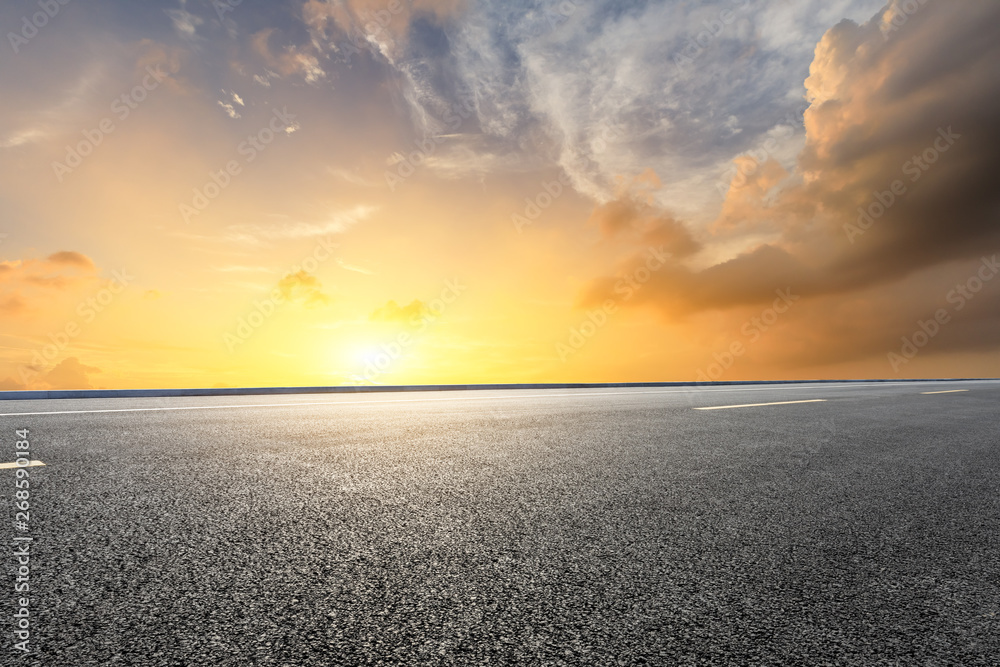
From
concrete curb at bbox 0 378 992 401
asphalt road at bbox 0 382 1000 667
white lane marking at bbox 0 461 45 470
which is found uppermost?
concrete curb at bbox 0 378 992 401

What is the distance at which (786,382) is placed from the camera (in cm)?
2528

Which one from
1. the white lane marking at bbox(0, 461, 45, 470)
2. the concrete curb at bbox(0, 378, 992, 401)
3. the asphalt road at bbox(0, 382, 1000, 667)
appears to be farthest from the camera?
the concrete curb at bbox(0, 378, 992, 401)

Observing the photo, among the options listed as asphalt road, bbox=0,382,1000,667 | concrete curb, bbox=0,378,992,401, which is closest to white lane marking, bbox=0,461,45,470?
asphalt road, bbox=0,382,1000,667

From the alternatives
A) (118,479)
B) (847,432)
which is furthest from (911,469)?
(118,479)

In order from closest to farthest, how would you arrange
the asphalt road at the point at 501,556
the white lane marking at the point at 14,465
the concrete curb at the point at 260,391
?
the asphalt road at the point at 501,556 → the white lane marking at the point at 14,465 → the concrete curb at the point at 260,391

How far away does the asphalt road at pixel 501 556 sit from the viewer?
1.67 m

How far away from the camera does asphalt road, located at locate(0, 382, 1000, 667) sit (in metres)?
1.67

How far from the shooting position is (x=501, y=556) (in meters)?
2.36

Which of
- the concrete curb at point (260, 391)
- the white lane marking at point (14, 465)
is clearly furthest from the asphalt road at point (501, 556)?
the concrete curb at point (260, 391)

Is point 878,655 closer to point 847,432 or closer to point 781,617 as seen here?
point 781,617

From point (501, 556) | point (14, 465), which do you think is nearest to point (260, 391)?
point (14, 465)

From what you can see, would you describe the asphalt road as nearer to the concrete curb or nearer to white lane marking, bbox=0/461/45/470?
white lane marking, bbox=0/461/45/470

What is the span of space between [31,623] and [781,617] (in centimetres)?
245

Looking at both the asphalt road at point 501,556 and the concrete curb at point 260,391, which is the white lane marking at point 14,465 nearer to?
the asphalt road at point 501,556
